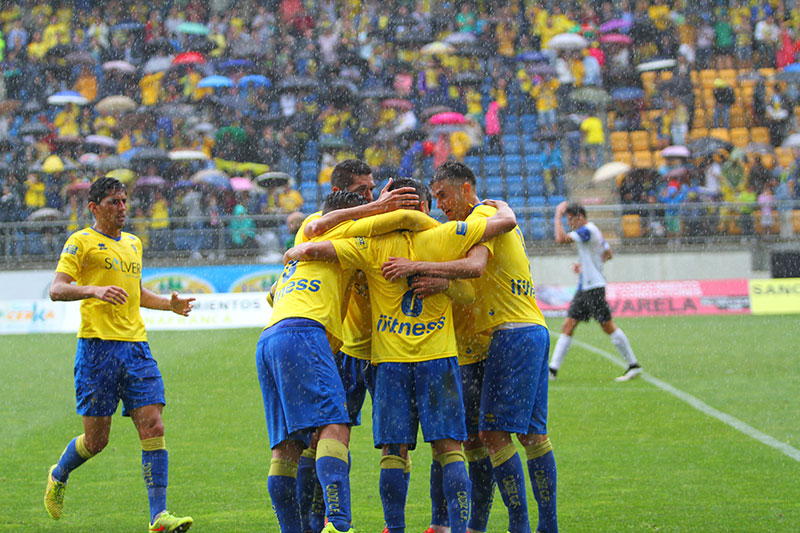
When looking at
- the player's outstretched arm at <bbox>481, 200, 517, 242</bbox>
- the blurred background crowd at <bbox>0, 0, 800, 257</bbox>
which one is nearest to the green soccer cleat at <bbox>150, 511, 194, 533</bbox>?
the player's outstretched arm at <bbox>481, 200, 517, 242</bbox>

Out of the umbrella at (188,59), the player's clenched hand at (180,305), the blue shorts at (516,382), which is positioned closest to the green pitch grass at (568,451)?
the blue shorts at (516,382)

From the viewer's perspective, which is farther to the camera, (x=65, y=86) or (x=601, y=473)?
(x=65, y=86)

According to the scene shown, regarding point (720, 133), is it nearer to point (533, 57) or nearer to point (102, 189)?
point (533, 57)

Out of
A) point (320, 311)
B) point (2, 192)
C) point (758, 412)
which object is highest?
point (2, 192)

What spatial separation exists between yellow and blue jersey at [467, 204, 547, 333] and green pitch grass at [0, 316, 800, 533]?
1.37 m

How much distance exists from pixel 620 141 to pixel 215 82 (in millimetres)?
11046

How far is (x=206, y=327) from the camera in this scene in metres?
18.1

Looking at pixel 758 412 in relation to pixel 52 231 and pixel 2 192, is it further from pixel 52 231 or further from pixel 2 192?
pixel 2 192

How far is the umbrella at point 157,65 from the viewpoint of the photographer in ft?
87.4

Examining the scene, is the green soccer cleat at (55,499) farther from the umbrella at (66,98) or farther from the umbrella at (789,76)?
the umbrella at (789,76)

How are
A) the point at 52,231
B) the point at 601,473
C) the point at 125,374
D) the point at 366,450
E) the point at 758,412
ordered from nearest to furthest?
the point at 125,374
the point at 601,473
the point at 366,450
the point at 758,412
the point at 52,231

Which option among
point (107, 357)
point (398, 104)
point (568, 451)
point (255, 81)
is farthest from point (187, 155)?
point (107, 357)

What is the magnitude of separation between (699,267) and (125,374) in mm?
17860

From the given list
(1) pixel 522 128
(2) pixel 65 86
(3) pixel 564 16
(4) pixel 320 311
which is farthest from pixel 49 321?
(3) pixel 564 16
